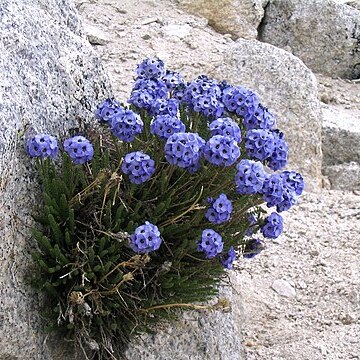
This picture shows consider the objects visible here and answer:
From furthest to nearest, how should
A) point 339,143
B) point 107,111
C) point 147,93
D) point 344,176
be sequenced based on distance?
point 339,143 → point 344,176 → point 147,93 → point 107,111

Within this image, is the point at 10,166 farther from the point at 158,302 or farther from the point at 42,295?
the point at 158,302

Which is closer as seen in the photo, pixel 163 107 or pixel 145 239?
pixel 145 239

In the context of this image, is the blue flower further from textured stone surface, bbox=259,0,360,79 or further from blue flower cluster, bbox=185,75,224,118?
textured stone surface, bbox=259,0,360,79

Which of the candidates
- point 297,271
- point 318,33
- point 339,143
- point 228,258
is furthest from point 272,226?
point 318,33

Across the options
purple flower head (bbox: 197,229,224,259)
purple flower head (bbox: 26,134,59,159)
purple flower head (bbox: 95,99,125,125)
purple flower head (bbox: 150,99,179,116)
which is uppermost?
purple flower head (bbox: 150,99,179,116)

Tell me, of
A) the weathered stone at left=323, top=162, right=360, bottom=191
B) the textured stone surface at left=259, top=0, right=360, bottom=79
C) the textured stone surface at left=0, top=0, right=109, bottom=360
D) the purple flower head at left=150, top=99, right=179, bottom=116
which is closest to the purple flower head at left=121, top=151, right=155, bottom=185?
the purple flower head at left=150, top=99, right=179, bottom=116

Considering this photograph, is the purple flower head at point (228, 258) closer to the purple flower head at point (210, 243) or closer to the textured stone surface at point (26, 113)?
the purple flower head at point (210, 243)

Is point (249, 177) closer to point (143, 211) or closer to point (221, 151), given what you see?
point (221, 151)
